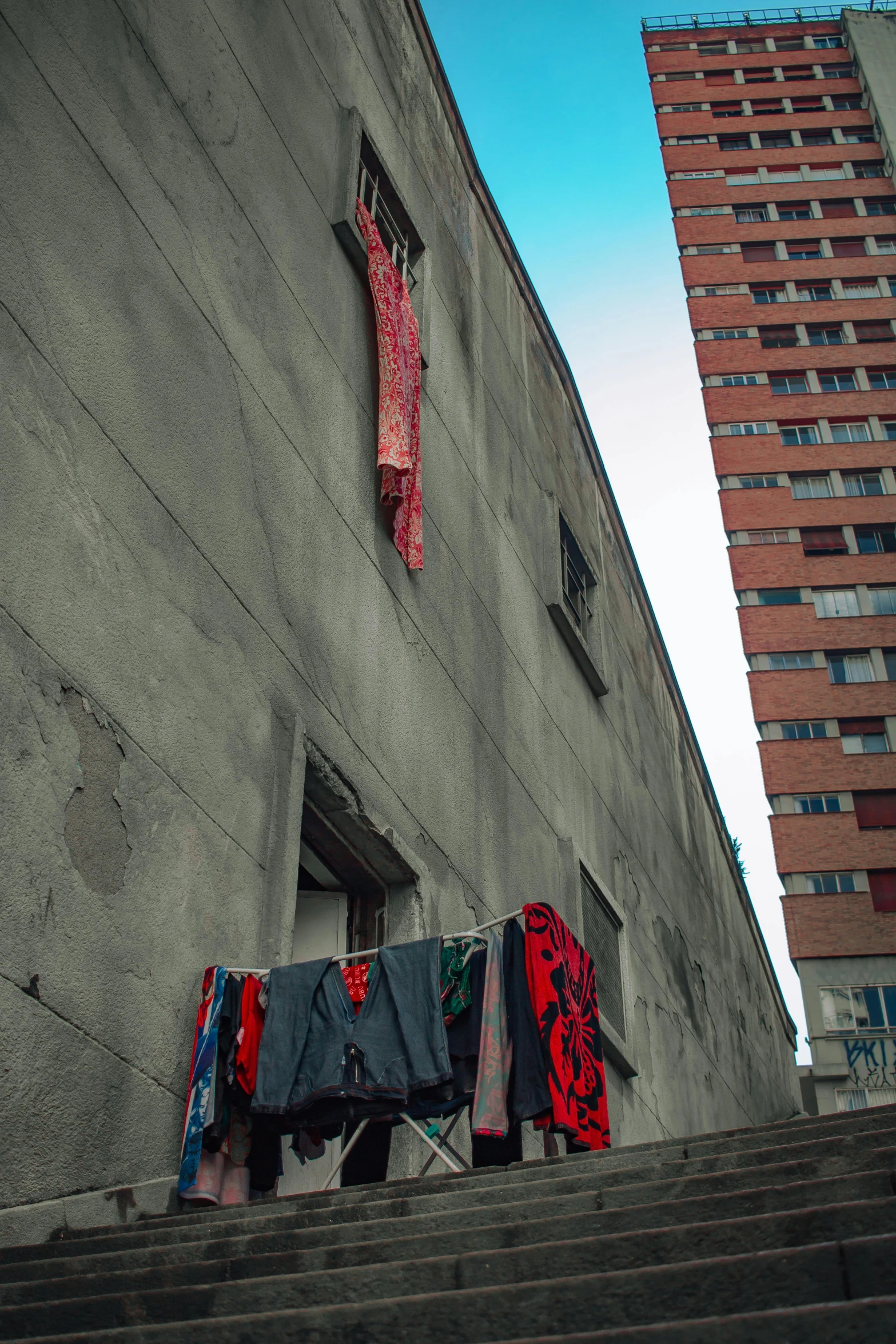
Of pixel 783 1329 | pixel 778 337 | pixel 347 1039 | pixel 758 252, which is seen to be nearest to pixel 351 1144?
pixel 347 1039

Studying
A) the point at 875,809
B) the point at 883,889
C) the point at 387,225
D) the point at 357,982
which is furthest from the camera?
the point at 875,809

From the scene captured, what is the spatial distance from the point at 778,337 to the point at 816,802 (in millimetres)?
16231

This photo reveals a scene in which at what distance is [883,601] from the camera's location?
118 feet

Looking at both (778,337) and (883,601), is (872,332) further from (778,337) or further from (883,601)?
(883,601)

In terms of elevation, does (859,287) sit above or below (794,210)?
below

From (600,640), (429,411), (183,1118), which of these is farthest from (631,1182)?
(600,640)

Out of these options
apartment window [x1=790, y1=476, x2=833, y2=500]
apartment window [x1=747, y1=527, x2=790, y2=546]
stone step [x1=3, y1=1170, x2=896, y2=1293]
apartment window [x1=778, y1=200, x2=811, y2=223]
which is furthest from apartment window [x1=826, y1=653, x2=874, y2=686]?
stone step [x1=3, y1=1170, x2=896, y2=1293]

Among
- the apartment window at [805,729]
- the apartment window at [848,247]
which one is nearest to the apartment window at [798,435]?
the apartment window at [848,247]

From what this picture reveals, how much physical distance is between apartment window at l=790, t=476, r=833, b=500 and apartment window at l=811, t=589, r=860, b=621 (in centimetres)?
326

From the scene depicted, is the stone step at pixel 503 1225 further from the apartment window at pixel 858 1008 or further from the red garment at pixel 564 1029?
the apartment window at pixel 858 1008

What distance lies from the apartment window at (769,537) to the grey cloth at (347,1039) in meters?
33.5

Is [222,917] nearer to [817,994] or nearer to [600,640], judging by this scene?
[600,640]

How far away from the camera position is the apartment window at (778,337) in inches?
1596

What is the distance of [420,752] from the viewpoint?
7742 millimetres
